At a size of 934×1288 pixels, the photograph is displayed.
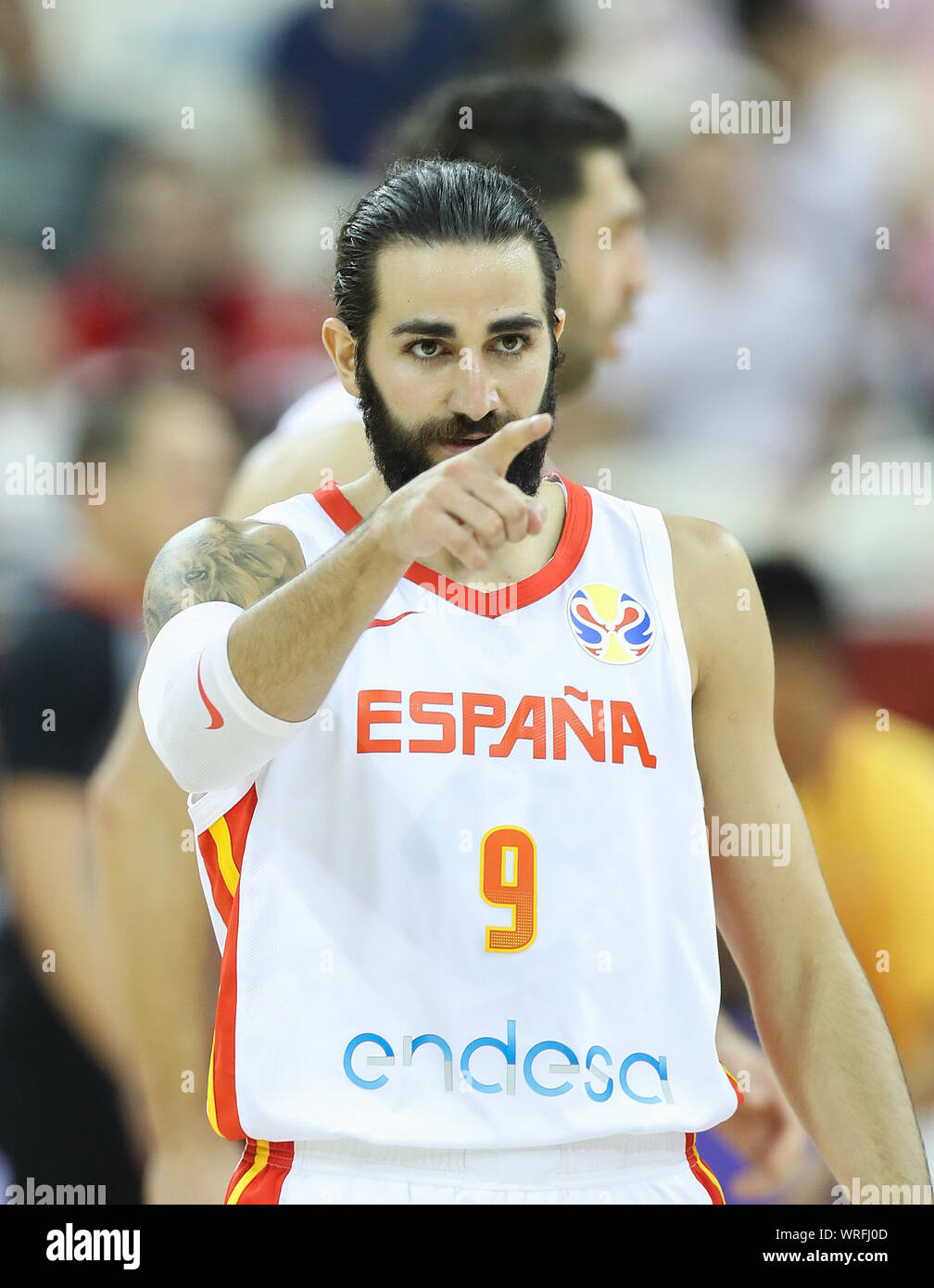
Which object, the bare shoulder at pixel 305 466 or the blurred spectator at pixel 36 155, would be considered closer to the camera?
the bare shoulder at pixel 305 466

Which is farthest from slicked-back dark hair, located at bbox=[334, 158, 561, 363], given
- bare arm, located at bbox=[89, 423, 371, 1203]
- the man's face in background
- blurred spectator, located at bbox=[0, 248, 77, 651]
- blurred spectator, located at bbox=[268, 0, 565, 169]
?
blurred spectator, located at bbox=[268, 0, 565, 169]

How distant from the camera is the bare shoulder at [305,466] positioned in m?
3.40

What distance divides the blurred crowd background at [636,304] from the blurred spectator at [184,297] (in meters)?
0.01

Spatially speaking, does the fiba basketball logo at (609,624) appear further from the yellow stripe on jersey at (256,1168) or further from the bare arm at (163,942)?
the bare arm at (163,942)

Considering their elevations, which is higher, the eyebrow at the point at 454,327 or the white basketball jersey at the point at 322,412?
the white basketball jersey at the point at 322,412

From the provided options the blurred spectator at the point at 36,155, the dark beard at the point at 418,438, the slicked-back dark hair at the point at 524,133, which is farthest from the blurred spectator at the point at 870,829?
the blurred spectator at the point at 36,155

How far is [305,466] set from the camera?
11.5 feet

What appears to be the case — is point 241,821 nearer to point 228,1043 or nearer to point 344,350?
point 228,1043

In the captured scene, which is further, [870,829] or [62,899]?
[62,899]

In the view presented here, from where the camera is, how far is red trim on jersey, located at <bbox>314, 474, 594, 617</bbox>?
2.55m

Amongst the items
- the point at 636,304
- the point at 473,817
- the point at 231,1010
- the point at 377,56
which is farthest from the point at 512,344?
the point at 377,56

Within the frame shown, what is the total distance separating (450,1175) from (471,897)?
1.29 ft

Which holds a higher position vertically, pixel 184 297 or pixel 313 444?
pixel 184 297
